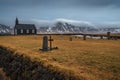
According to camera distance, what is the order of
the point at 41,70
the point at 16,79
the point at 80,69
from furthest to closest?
the point at 16,79
the point at 41,70
the point at 80,69

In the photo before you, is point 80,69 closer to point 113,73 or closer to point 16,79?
point 113,73

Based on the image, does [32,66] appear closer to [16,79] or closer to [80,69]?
[16,79]

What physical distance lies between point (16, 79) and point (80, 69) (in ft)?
28.6

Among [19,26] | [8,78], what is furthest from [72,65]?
[19,26]

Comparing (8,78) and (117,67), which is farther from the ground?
(117,67)

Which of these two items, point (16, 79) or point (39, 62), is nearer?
point (39, 62)

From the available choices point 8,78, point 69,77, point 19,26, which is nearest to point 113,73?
point 69,77

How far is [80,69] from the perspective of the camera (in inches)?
770

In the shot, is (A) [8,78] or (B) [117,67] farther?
(A) [8,78]

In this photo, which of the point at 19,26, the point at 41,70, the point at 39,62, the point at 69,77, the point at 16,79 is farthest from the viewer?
the point at 19,26

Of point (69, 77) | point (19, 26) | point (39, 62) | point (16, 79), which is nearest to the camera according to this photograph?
point (69, 77)

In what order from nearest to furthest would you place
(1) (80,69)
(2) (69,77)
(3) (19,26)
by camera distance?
(2) (69,77), (1) (80,69), (3) (19,26)

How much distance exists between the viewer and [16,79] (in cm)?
2572

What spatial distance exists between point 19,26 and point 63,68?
128567 millimetres
